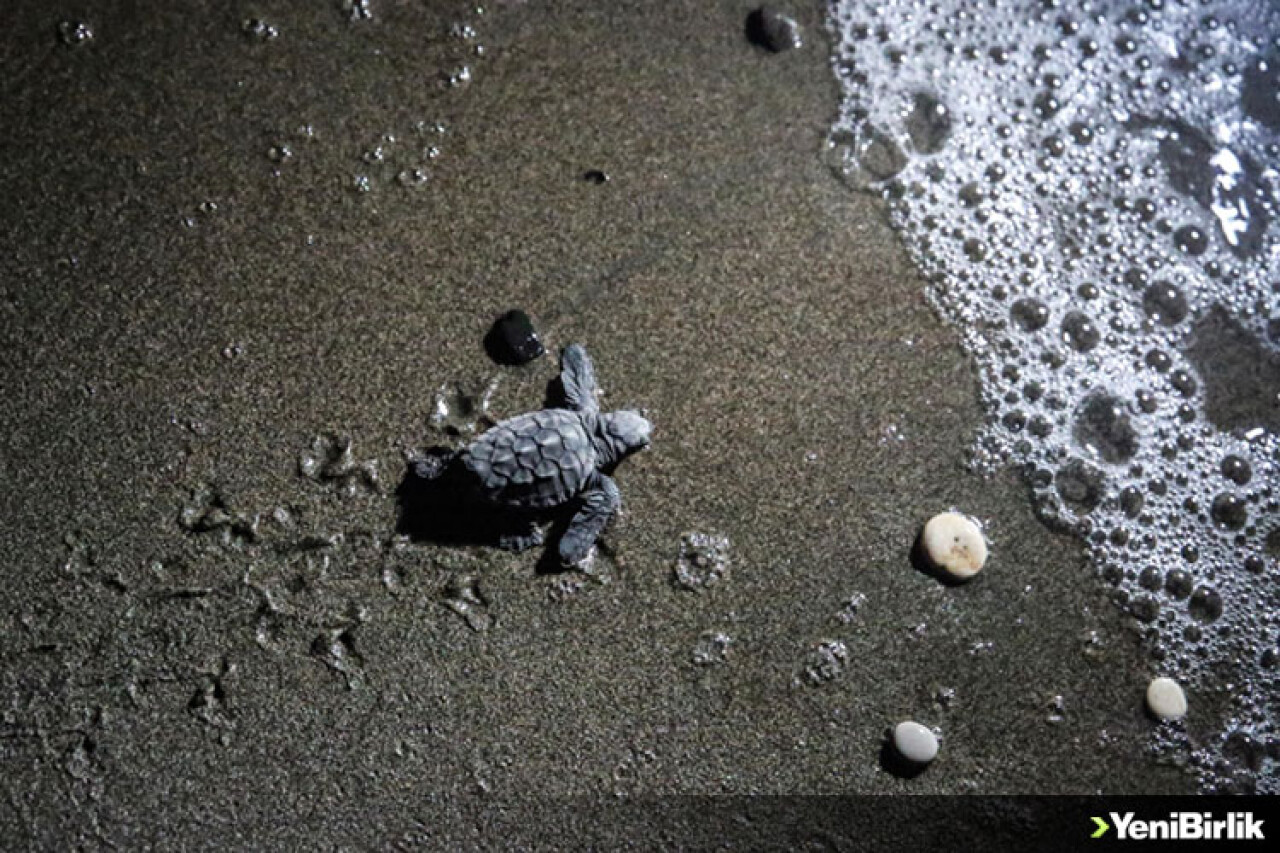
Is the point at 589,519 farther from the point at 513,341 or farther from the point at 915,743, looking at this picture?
the point at 915,743

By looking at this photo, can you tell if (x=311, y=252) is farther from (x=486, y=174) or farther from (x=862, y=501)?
(x=862, y=501)

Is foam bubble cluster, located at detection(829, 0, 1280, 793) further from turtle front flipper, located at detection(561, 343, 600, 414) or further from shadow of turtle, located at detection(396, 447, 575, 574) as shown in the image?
shadow of turtle, located at detection(396, 447, 575, 574)

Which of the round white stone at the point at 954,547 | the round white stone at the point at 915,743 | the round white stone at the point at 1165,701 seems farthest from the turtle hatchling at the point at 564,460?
the round white stone at the point at 1165,701

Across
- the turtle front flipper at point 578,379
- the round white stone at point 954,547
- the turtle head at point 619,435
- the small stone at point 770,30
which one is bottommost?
the round white stone at point 954,547

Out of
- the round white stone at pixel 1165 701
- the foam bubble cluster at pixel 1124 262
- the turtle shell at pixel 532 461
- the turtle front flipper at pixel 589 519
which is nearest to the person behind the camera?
the turtle shell at pixel 532 461

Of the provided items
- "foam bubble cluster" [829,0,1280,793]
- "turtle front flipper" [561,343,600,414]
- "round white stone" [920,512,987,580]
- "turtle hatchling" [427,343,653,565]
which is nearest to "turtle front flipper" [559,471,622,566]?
"turtle hatchling" [427,343,653,565]

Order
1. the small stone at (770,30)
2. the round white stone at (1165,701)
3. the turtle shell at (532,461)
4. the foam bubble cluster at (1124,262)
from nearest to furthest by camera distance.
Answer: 1. the turtle shell at (532,461)
2. the round white stone at (1165,701)
3. the foam bubble cluster at (1124,262)
4. the small stone at (770,30)

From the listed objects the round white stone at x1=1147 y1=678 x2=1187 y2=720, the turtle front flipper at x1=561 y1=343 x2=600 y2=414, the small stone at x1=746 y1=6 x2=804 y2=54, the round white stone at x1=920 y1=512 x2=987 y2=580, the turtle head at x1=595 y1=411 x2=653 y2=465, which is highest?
the small stone at x1=746 y1=6 x2=804 y2=54

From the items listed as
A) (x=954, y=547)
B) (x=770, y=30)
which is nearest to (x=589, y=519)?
(x=954, y=547)

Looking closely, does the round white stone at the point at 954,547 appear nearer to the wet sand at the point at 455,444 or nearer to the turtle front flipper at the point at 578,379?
the wet sand at the point at 455,444
